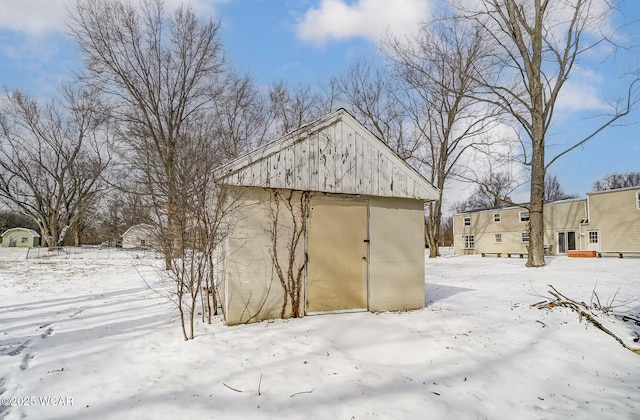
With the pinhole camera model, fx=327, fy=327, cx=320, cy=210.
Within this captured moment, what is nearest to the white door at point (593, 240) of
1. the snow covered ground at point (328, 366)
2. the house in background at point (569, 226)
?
the house in background at point (569, 226)

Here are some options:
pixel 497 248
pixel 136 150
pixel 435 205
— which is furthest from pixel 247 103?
pixel 497 248

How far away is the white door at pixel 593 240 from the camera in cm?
2297

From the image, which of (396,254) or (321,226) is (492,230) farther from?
(321,226)

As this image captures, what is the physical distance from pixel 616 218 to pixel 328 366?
1048 inches

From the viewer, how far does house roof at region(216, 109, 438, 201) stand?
19.5 feet

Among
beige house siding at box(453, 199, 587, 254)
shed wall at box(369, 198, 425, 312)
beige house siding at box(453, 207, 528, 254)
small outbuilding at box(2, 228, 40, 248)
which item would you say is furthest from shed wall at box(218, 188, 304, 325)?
small outbuilding at box(2, 228, 40, 248)

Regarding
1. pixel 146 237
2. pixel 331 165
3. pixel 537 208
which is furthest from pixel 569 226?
pixel 146 237

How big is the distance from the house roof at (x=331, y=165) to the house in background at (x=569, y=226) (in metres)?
22.6

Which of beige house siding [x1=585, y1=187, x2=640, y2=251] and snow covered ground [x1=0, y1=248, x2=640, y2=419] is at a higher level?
beige house siding [x1=585, y1=187, x2=640, y2=251]

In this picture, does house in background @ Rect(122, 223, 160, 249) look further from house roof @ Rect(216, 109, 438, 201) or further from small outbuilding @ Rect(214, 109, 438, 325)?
house roof @ Rect(216, 109, 438, 201)

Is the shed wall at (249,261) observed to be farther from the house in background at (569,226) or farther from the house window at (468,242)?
the house window at (468,242)

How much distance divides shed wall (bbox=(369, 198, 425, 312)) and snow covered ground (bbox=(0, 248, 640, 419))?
0.44m

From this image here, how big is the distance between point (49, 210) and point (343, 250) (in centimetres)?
4206

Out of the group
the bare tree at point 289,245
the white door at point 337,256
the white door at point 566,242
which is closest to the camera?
the bare tree at point 289,245
